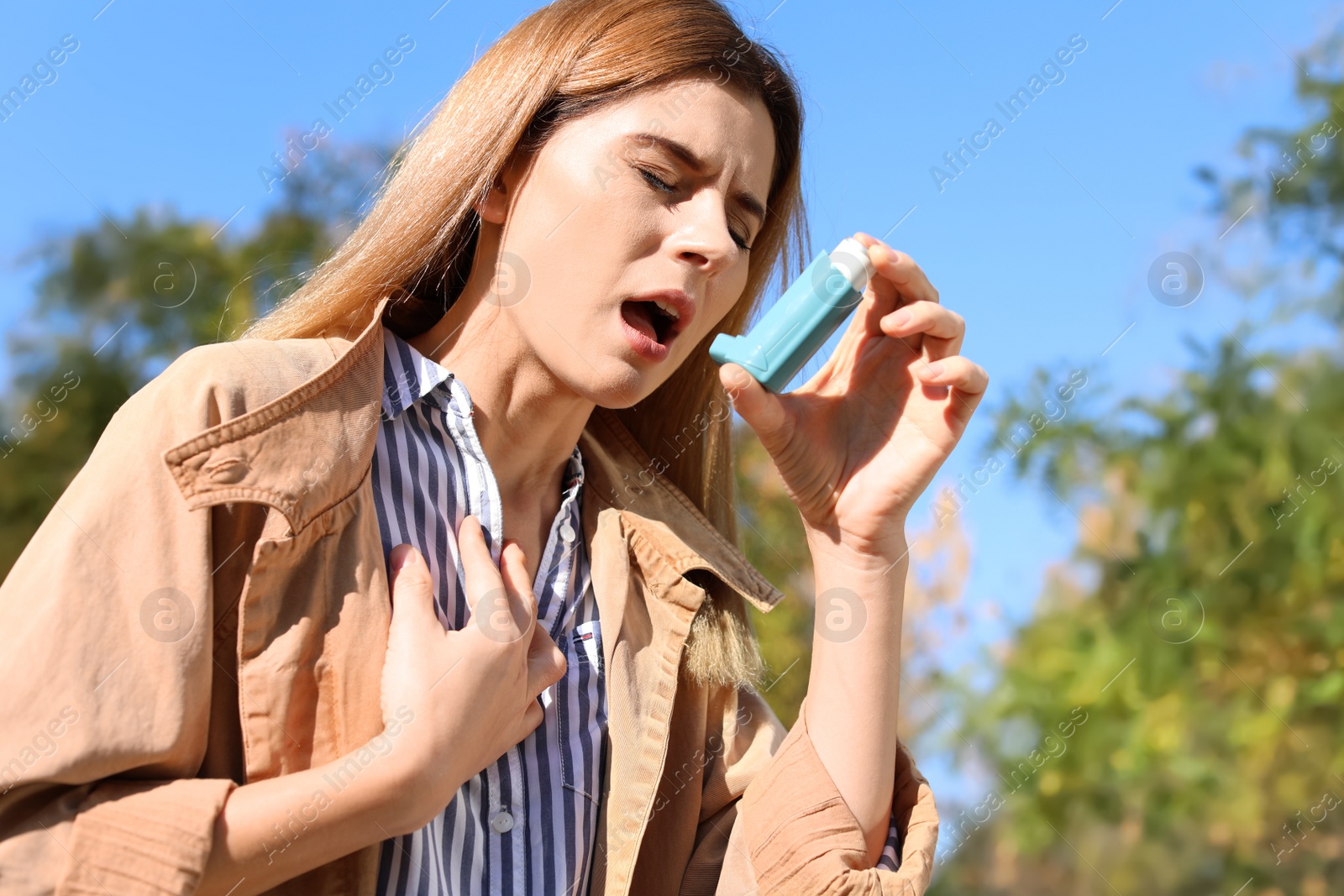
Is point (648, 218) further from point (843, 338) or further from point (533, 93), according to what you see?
point (843, 338)

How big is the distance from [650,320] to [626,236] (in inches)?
7.2

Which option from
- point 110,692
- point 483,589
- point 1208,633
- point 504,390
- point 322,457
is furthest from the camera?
point 1208,633

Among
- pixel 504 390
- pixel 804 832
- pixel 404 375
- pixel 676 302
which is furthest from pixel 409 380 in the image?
pixel 804 832

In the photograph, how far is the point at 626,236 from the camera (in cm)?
190

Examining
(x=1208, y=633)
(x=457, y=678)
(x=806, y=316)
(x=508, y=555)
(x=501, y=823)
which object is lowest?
(x=1208, y=633)

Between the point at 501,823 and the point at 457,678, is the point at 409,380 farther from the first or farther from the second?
the point at 501,823

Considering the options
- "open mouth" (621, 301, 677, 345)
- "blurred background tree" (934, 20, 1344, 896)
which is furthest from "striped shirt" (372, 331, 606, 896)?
"blurred background tree" (934, 20, 1344, 896)

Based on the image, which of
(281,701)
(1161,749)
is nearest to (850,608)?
(281,701)

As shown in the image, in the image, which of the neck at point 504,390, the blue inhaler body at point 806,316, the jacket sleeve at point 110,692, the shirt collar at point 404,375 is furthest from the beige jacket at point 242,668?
the blue inhaler body at point 806,316

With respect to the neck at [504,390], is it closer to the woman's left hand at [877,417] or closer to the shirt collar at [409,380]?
the shirt collar at [409,380]

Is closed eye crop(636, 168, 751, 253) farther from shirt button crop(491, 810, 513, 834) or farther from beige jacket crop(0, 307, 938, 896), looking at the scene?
shirt button crop(491, 810, 513, 834)

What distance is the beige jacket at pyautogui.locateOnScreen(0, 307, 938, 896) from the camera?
1354 mm

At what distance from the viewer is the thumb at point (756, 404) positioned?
182cm

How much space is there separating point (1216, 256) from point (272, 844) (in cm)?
284
